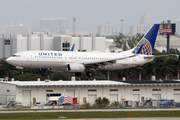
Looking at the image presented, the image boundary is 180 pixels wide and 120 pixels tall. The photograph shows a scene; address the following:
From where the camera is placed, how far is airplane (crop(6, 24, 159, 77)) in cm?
7072

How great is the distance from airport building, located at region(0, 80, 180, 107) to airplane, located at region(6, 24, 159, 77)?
11.4 ft

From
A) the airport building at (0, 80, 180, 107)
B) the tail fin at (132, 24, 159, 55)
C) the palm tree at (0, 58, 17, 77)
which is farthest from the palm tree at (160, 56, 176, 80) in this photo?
the palm tree at (0, 58, 17, 77)

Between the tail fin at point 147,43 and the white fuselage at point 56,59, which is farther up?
the tail fin at point 147,43

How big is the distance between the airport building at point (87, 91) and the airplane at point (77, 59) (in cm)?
348

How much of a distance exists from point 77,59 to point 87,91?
285 inches

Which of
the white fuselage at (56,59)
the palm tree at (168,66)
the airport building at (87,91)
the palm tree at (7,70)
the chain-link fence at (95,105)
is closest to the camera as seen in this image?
the chain-link fence at (95,105)

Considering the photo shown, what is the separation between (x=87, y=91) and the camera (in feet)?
256

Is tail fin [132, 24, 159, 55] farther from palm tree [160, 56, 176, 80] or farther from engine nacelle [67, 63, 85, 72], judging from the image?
palm tree [160, 56, 176, 80]

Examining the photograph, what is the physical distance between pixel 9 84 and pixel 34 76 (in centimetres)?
3925

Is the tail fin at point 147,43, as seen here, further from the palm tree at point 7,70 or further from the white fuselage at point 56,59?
the palm tree at point 7,70

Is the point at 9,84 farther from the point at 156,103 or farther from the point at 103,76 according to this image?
the point at 103,76

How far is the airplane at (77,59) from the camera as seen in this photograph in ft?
232

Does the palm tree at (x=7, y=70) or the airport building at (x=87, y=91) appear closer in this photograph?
the airport building at (x=87, y=91)

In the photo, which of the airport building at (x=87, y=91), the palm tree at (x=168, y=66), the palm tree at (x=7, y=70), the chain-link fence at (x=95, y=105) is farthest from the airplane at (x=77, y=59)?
the palm tree at (x=7, y=70)
